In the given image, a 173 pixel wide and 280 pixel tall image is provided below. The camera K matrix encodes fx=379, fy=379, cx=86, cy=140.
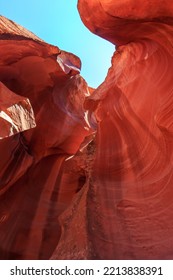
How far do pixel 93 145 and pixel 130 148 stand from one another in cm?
106

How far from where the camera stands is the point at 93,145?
26.0ft

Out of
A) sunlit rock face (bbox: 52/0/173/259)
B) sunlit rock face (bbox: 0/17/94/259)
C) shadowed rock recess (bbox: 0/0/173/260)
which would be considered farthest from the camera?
sunlit rock face (bbox: 0/17/94/259)

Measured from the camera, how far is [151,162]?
6273 millimetres

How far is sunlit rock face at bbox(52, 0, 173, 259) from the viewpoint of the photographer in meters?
5.07

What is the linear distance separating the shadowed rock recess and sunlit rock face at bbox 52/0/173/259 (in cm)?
2

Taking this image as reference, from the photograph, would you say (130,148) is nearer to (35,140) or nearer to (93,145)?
(93,145)

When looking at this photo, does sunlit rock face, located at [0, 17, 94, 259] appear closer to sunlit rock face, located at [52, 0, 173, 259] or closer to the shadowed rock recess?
the shadowed rock recess

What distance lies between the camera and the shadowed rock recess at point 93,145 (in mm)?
5367

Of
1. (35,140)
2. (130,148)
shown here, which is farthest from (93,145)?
(35,140)

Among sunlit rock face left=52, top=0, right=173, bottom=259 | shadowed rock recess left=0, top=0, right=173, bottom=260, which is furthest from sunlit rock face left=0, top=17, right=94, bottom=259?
sunlit rock face left=52, top=0, right=173, bottom=259

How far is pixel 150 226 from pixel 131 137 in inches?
97.9

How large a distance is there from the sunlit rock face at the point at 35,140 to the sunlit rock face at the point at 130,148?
1.39m

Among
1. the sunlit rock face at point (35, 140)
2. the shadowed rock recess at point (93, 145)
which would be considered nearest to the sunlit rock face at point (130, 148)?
the shadowed rock recess at point (93, 145)
